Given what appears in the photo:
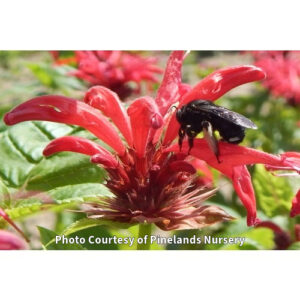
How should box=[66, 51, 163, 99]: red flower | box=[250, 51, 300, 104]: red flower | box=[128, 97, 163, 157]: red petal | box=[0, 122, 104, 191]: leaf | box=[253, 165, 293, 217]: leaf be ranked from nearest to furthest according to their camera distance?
box=[128, 97, 163, 157]: red petal < box=[0, 122, 104, 191]: leaf < box=[253, 165, 293, 217]: leaf < box=[66, 51, 163, 99]: red flower < box=[250, 51, 300, 104]: red flower

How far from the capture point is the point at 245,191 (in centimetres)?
81

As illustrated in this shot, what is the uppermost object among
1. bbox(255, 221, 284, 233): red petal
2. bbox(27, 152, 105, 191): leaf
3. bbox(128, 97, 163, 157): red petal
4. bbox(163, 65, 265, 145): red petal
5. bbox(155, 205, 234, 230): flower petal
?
bbox(163, 65, 265, 145): red petal

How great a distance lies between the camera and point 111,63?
4.30ft

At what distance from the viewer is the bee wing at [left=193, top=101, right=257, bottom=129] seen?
79 cm

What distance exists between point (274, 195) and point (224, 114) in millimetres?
338

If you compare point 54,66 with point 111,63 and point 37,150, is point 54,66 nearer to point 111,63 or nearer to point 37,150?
point 111,63

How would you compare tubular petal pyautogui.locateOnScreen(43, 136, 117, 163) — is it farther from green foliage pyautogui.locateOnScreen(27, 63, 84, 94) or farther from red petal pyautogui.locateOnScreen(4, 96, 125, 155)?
green foliage pyautogui.locateOnScreen(27, 63, 84, 94)

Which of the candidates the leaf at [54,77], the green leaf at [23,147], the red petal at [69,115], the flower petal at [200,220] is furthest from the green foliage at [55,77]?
the flower petal at [200,220]

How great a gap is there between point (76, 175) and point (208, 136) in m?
0.21

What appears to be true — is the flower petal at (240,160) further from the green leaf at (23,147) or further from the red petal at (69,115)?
the green leaf at (23,147)

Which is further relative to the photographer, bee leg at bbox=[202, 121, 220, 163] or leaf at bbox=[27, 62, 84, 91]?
leaf at bbox=[27, 62, 84, 91]

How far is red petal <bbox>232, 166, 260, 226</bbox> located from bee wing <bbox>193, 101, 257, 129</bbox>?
0.23ft

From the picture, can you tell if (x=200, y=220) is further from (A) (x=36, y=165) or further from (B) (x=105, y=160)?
(A) (x=36, y=165)

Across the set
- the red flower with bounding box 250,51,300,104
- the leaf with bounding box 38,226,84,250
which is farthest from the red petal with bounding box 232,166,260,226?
the red flower with bounding box 250,51,300,104
